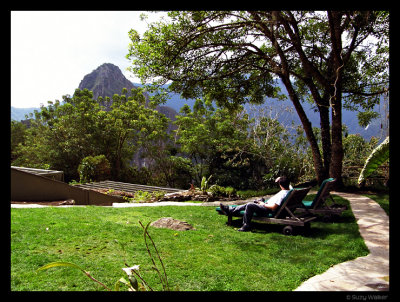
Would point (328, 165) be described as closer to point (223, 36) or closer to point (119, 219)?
point (223, 36)

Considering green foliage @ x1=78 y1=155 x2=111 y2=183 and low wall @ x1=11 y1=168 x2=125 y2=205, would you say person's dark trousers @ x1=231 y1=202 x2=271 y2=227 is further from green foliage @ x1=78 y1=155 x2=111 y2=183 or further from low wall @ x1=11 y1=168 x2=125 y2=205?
green foliage @ x1=78 y1=155 x2=111 y2=183

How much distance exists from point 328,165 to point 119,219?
759 centimetres

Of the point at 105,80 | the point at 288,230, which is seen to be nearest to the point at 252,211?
the point at 288,230

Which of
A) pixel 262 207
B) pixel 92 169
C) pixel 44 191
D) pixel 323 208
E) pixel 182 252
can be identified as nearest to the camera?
pixel 182 252

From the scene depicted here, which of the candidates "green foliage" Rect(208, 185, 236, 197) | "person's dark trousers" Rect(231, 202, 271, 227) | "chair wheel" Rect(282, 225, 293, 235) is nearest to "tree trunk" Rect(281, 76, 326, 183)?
"green foliage" Rect(208, 185, 236, 197)

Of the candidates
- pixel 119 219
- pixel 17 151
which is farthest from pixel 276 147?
pixel 17 151

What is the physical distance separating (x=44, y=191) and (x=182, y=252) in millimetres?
7521

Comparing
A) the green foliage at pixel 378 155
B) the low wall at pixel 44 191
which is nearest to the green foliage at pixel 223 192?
the low wall at pixel 44 191

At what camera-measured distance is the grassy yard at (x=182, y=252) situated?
11.3 feet

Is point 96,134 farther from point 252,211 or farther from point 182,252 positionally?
point 182,252

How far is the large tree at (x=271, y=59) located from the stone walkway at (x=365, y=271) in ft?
14.9

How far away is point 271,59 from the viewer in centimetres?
1038

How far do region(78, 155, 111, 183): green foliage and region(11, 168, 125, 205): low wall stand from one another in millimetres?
5975

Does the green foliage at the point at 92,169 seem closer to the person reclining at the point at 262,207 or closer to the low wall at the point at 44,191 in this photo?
the low wall at the point at 44,191
